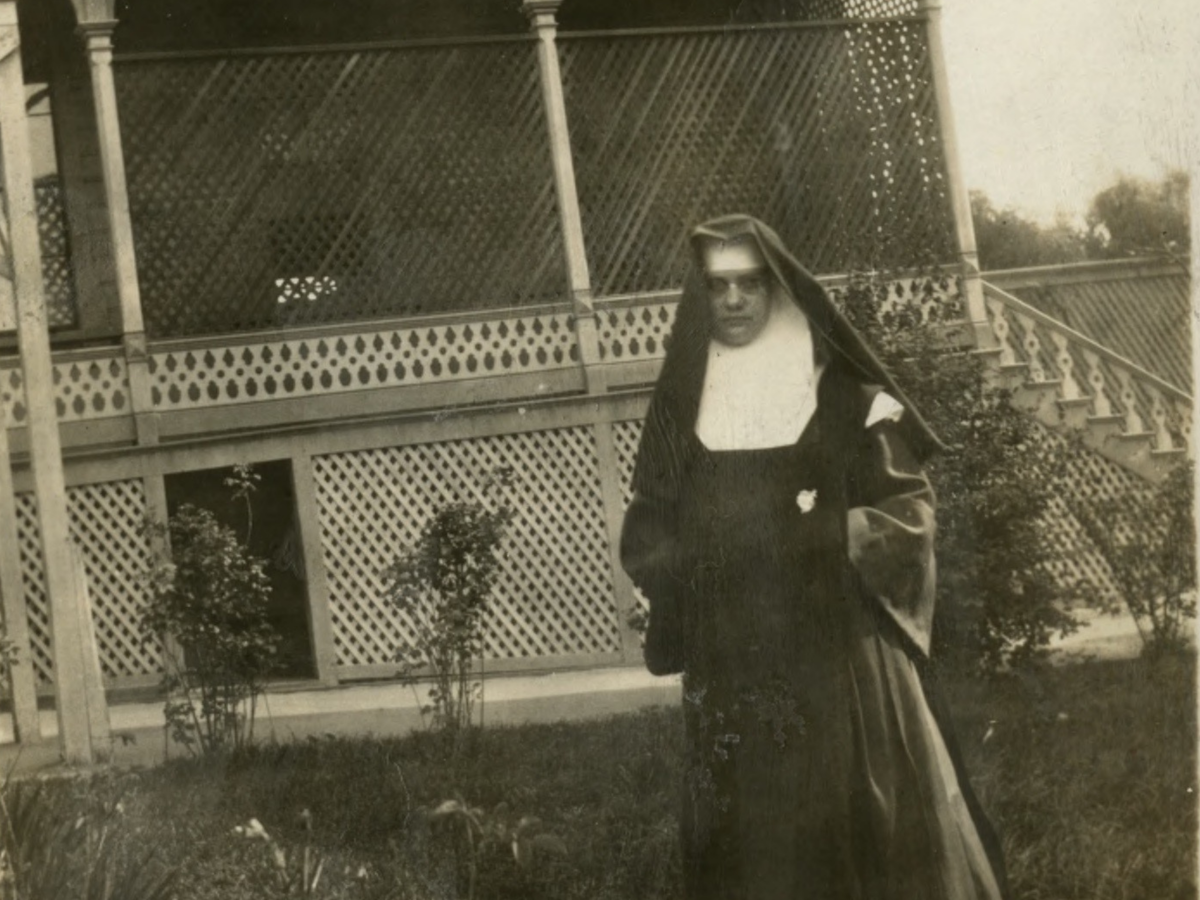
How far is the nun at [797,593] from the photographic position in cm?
390

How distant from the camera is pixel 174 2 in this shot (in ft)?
33.0

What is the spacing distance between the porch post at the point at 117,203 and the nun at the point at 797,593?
176 inches

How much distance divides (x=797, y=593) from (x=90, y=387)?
516cm

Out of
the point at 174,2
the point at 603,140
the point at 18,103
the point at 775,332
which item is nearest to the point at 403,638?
the point at 18,103

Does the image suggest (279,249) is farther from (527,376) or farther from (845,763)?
(845,763)

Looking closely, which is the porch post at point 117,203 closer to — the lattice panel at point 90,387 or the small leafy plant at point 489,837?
the lattice panel at point 90,387

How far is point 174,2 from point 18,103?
4.75m

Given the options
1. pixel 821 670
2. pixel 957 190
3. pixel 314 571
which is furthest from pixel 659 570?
pixel 957 190

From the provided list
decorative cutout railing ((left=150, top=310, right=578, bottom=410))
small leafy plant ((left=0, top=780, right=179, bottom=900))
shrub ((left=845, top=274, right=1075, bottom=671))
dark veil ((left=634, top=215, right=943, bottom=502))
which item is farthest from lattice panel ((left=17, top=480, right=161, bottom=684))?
shrub ((left=845, top=274, right=1075, bottom=671))

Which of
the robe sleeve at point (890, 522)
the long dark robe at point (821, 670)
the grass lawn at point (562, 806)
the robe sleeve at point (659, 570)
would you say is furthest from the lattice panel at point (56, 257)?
the robe sleeve at point (890, 522)

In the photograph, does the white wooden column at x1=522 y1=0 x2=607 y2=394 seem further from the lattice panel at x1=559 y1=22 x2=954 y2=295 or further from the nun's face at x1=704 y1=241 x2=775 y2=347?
the nun's face at x1=704 y1=241 x2=775 y2=347

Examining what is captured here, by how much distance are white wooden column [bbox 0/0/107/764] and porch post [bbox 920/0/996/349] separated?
4.45 m

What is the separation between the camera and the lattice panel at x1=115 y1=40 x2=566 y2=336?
8.88 m

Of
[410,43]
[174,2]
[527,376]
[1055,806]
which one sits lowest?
[1055,806]
